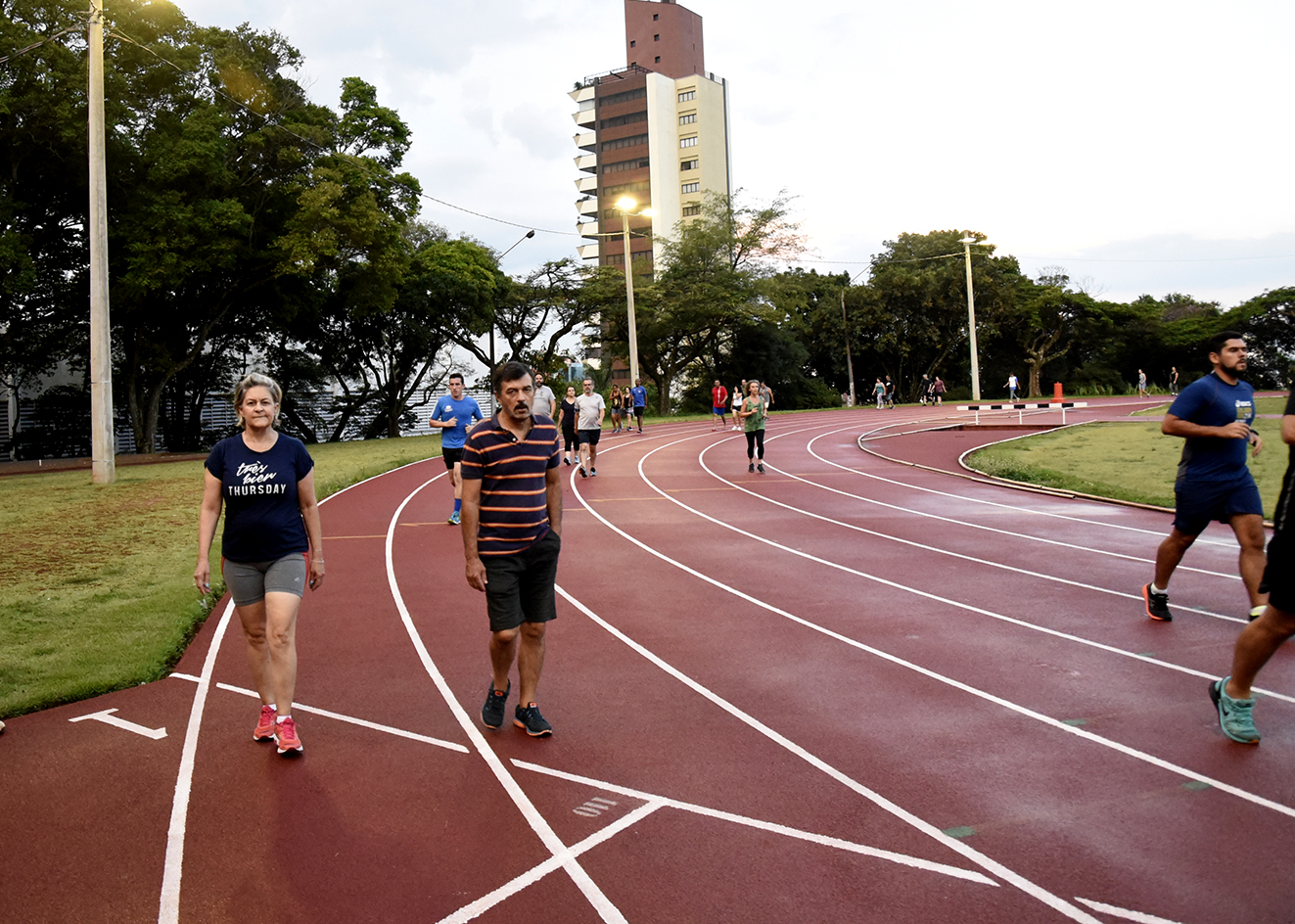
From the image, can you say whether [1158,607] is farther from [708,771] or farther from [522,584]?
[522,584]

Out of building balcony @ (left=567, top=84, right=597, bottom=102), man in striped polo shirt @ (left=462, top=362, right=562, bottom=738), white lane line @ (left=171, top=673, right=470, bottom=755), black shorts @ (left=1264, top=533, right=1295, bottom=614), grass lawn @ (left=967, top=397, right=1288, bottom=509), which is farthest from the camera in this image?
building balcony @ (left=567, top=84, right=597, bottom=102)

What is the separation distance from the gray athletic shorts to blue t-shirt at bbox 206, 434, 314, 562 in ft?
0.12

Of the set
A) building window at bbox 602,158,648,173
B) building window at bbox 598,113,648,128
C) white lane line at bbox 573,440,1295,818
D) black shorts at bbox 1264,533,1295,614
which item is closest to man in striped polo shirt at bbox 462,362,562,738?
white lane line at bbox 573,440,1295,818

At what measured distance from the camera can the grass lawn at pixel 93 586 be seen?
20.8ft

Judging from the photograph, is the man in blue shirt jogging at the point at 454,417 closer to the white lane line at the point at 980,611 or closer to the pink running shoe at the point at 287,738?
the white lane line at the point at 980,611

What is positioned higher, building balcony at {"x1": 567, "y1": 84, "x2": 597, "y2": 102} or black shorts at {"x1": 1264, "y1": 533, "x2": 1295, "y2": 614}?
building balcony at {"x1": 567, "y1": 84, "x2": 597, "y2": 102}

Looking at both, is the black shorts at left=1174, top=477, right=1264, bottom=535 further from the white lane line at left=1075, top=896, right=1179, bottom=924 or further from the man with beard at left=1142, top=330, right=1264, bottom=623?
the white lane line at left=1075, top=896, right=1179, bottom=924

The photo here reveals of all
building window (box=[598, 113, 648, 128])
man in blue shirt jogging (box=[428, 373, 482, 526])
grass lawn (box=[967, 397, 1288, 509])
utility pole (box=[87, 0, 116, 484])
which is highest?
building window (box=[598, 113, 648, 128])

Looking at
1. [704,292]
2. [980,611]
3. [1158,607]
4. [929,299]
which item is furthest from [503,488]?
[929,299]

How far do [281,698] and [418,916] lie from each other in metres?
1.95

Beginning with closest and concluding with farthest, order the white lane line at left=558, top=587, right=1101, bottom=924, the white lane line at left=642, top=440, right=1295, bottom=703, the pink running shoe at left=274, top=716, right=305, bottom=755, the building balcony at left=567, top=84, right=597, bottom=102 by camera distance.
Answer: the white lane line at left=558, top=587, right=1101, bottom=924 < the pink running shoe at left=274, top=716, right=305, bottom=755 < the white lane line at left=642, top=440, right=1295, bottom=703 < the building balcony at left=567, top=84, right=597, bottom=102

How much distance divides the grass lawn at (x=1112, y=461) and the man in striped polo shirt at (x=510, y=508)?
1028cm

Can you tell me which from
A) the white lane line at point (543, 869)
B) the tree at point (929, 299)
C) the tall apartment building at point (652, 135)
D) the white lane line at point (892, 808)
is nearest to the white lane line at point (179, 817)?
the white lane line at point (543, 869)

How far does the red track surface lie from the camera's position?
347 cm
